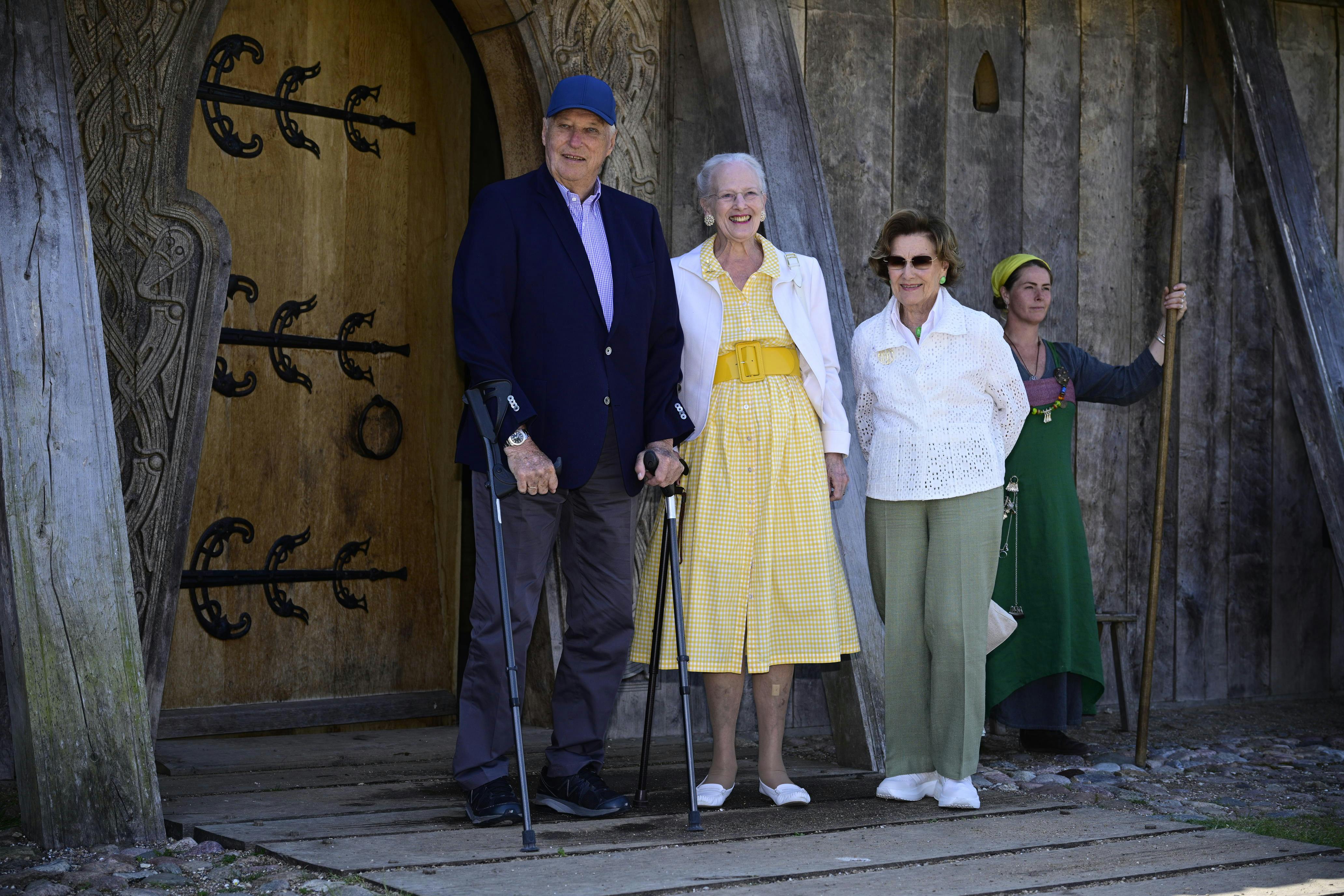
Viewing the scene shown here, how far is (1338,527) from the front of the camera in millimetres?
5199

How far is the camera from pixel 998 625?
4.21m

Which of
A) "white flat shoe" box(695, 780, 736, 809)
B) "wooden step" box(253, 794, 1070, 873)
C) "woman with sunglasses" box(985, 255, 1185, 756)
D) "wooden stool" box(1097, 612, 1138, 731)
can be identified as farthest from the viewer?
"wooden stool" box(1097, 612, 1138, 731)

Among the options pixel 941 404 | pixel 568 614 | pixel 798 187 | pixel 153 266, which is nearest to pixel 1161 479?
pixel 941 404

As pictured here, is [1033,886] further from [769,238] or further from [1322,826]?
[769,238]

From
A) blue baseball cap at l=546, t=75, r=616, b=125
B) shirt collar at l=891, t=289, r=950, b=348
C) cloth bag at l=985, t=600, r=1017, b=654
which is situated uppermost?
blue baseball cap at l=546, t=75, r=616, b=125

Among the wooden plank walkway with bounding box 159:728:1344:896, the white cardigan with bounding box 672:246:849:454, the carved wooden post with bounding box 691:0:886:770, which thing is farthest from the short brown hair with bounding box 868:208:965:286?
the wooden plank walkway with bounding box 159:728:1344:896

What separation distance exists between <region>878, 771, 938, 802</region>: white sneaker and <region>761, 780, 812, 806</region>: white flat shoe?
21 centimetres

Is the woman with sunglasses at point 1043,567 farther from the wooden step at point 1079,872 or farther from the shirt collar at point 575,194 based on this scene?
the shirt collar at point 575,194

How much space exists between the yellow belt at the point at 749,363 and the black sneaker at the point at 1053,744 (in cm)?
176

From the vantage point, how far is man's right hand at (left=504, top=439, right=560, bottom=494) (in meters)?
3.50

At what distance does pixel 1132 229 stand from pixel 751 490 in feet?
8.71

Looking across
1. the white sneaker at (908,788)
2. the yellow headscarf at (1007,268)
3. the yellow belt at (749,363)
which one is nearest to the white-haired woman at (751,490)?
the yellow belt at (749,363)

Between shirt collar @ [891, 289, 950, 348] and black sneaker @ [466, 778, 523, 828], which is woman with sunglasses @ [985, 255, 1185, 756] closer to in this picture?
shirt collar @ [891, 289, 950, 348]

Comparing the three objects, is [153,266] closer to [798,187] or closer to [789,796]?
[798,187]
